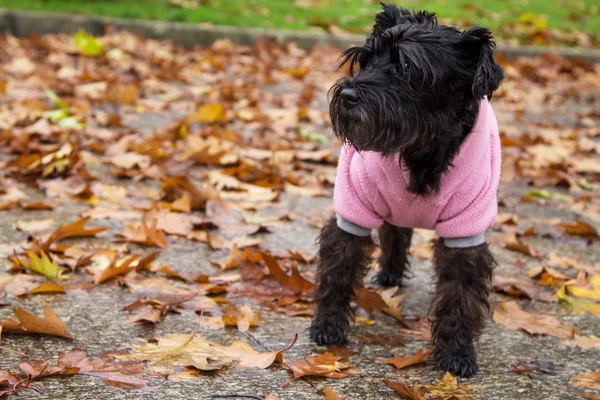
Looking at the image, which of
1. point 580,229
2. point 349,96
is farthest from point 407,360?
point 580,229

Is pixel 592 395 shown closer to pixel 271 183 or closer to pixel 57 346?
pixel 57 346

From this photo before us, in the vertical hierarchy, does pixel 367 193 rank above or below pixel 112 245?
above

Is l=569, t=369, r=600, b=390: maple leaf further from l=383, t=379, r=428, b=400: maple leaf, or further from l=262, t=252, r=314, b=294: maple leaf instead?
l=262, t=252, r=314, b=294: maple leaf

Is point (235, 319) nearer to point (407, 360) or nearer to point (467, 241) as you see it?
point (407, 360)

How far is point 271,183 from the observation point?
5.89m

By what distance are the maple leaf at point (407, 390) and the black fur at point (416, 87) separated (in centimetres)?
92

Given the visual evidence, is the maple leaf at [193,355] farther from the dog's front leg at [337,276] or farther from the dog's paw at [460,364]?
the dog's paw at [460,364]

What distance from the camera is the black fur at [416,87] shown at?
3.18 metres

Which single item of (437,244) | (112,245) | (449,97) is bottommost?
(112,245)

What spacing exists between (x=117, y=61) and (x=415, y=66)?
22.4ft

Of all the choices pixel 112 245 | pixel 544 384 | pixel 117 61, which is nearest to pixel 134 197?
pixel 112 245

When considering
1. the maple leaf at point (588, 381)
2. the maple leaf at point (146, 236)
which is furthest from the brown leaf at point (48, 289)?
the maple leaf at point (588, 381)

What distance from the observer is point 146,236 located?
4504 mm

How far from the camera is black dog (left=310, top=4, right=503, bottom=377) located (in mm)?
3197
